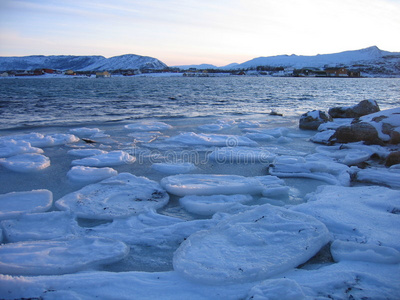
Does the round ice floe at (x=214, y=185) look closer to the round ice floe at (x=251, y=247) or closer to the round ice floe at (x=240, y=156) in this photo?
the round ice floe at (x=251, y=247)

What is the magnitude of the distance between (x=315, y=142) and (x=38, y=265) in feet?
21.7

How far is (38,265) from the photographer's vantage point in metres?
2.21

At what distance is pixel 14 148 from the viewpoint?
18.9 feet

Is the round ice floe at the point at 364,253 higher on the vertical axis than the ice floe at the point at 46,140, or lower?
lower

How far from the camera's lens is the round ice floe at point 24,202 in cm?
315

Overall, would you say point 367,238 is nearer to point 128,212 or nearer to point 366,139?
point 128,212

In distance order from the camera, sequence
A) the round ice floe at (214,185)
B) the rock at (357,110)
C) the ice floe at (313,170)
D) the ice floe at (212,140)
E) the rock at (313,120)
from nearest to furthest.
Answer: the round ice floe at (214,185), the ice floe at (313,170), the ice floe at (212,140), the rock at (313,120), the rock at (357,110)

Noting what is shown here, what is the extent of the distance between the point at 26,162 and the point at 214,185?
131 inches

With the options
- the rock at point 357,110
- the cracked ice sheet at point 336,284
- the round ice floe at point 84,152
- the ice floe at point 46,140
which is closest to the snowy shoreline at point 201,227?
the cracked ice sheet at point 336,284

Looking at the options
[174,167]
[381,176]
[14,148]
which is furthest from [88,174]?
[381,176]

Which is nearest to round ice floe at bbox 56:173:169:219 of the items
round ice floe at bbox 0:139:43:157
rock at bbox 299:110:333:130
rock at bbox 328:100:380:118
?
round ice floe at bbox 0:139:43:157

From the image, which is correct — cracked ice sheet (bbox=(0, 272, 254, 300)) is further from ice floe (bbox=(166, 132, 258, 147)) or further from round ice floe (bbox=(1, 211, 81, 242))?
ice floe (bbox=(166, 132, 258, 147))

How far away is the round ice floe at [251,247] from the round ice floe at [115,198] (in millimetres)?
1035

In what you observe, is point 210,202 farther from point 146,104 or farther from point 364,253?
point 146,104
